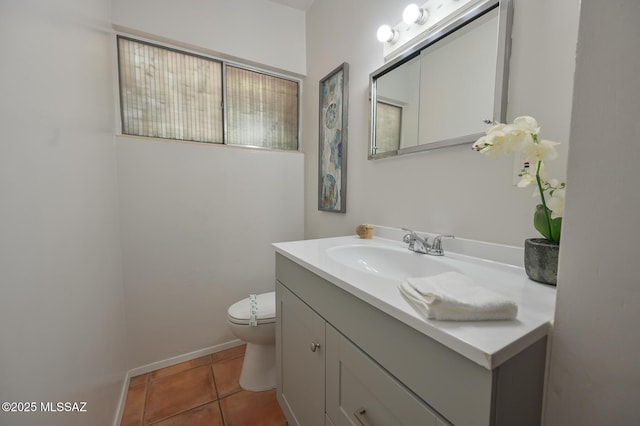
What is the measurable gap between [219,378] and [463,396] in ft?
5.19

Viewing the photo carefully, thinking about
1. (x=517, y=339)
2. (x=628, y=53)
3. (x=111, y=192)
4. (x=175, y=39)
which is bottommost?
(x=517, y=339)

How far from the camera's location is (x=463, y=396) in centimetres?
40

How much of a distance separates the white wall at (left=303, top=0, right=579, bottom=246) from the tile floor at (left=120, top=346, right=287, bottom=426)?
1.07 meters

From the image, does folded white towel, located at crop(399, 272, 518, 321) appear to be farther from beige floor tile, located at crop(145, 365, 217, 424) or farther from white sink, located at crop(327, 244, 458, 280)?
beige floor tile, located at crop(145, 365, 217, 424)

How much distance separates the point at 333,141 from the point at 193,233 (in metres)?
1.14

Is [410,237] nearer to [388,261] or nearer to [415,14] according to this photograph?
[388,261]

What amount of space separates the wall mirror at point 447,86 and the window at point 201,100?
3.19ft

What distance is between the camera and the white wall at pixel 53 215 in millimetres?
504

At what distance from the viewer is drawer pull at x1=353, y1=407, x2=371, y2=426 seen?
1.99 ft

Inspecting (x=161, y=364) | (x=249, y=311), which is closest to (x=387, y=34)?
(x=249, y=311)

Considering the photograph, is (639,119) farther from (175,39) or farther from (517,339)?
(175,39)

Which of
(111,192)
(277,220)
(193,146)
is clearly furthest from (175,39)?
(277,220)

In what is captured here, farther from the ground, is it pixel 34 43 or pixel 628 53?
pixel 34 43

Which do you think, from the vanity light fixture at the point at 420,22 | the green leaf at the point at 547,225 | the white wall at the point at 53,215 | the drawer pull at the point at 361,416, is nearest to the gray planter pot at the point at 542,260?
the green leaf at the point at 547,225
